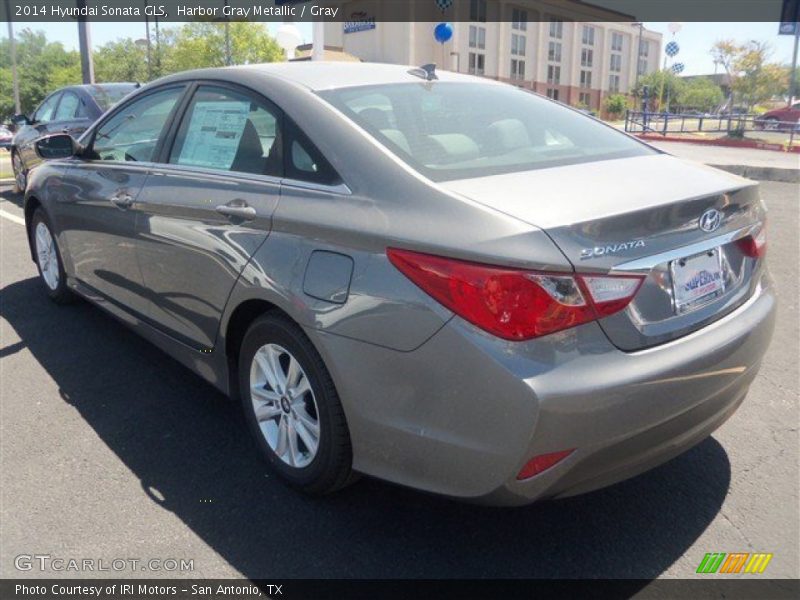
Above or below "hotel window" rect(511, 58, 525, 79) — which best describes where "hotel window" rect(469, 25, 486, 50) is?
above

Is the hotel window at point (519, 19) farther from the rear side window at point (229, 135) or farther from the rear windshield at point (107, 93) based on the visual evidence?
the rear side window at point (229, 135)

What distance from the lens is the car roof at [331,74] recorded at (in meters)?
3.05

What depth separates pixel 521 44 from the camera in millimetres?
65688

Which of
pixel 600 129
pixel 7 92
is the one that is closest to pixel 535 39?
pixel 7 92

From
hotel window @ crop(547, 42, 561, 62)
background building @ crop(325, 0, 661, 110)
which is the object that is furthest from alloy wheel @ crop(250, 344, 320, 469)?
hotel window @ crop(547, 42, 561, 62)

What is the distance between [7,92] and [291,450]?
93.5 m

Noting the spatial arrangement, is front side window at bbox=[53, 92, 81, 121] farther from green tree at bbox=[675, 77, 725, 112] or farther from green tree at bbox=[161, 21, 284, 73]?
green tree at bbox=[675, 77, 725, 112]

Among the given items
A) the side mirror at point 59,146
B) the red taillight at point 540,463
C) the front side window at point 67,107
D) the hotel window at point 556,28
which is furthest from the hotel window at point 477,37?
the red taillight at point 540,463

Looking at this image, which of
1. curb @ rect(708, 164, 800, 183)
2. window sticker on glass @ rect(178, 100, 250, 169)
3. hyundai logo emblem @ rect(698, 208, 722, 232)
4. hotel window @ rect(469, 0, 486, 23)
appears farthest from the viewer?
hotel window @ rect(469, 0, 486, 23)

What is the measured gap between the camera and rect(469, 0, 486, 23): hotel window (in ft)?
198

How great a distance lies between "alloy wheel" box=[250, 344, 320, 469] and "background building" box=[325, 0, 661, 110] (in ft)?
169

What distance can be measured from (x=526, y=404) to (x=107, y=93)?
855 cm

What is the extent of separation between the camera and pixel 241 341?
3.08 metres

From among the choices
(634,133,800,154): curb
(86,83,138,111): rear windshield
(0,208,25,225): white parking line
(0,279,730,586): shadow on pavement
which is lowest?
(0,208,25,225): white parking line
